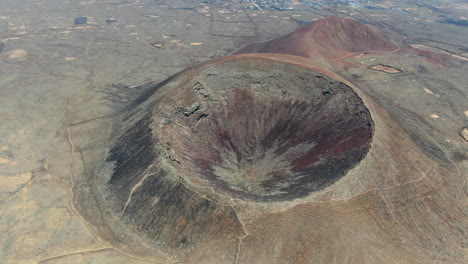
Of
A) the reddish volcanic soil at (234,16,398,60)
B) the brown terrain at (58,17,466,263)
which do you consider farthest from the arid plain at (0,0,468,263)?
the reddish volcanic soil at (234,16,398,60)

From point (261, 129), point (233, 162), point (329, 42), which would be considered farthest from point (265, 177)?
point (329, 42)

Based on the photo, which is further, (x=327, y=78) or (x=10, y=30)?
(x=10, y=30)

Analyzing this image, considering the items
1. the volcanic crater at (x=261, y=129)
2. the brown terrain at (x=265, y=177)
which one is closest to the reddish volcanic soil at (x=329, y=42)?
the brown terrain at (x=265, y=177)

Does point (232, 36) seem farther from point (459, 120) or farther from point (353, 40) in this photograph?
point (459, 120)

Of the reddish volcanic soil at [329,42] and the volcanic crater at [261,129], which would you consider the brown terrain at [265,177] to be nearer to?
the volcanic crater at [261,129]

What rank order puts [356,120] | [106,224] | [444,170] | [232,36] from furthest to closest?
[232,36]
[356,120]
[444,170]
[106,224]

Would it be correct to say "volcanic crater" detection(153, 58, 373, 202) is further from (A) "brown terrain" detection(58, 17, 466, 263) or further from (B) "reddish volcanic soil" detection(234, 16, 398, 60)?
(B) "reddish volcanic soil" detection(234, 16, 398, 60)

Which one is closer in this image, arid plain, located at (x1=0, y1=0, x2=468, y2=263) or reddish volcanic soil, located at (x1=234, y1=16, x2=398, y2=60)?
arid plain, located at (x1=0, y1=0, x2=468, y2=263)

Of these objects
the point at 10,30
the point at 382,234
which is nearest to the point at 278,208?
the point at 382,234
